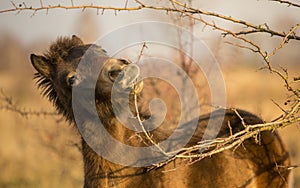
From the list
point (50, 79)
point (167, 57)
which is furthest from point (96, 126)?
point (167, 57)

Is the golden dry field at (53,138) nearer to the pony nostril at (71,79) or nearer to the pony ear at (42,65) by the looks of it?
the pony ear at (42,65)

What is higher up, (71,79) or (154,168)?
(71,79)

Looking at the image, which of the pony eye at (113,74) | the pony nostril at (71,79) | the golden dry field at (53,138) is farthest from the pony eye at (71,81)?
the golden dry field at (53,138)

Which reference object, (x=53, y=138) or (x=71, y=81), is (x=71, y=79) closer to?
(x=71, y=81)

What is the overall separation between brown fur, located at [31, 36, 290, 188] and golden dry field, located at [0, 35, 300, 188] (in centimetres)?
256

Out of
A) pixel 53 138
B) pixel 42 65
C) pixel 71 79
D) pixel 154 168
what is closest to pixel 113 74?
pixel 71 79

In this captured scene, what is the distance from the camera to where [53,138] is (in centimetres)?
970

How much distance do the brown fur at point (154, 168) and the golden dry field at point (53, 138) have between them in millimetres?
2564

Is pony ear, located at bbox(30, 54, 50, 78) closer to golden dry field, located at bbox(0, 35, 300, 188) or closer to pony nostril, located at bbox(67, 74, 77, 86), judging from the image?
pony nostril, located at bbox(67, 74, 77, 86)

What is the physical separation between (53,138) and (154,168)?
549 cm

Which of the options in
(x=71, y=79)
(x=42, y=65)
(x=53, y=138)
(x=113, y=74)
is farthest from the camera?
(x=53, y=138)

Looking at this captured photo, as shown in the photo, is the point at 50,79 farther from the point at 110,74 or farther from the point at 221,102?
the point at 221,102

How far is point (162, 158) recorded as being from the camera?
4.56 meters

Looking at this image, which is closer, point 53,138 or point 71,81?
point 71,81
